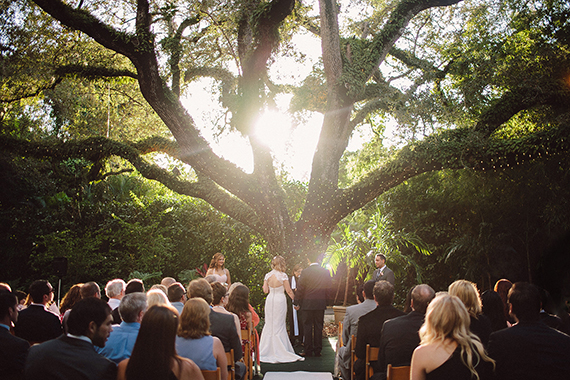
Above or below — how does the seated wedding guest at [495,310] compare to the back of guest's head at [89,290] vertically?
below

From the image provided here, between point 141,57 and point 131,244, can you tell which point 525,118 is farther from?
point 131,244

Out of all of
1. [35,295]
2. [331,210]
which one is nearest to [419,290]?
[35,295]

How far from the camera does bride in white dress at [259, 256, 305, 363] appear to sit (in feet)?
26.9

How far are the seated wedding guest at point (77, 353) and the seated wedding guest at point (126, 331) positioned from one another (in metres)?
0.83

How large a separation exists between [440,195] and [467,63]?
379 centimetres

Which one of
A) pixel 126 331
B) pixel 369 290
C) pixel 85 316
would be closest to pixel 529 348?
pixel 369 290

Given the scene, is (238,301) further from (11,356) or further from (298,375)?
(11,356)

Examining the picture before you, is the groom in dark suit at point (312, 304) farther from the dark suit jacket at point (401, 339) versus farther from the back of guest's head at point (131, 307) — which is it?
the back of guest's head at point (131, 307)

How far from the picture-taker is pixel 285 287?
8.46 metres

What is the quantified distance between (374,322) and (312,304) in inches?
159

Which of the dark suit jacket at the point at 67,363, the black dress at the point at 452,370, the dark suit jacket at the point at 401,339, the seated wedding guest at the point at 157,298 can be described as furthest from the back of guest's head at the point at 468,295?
the dark suit jacket at the point at 67,363

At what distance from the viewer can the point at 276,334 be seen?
8.33 metres

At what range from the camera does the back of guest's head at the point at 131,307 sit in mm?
3634

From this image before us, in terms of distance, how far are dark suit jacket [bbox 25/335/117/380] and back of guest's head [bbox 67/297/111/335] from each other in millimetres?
65
